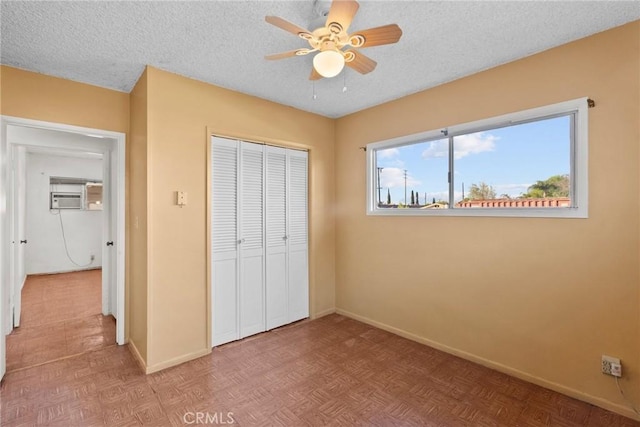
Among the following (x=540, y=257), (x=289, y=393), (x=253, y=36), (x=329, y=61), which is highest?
(x=253, y=36)

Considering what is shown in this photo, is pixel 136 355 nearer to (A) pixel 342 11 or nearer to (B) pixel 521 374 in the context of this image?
(A) pixel 342 11

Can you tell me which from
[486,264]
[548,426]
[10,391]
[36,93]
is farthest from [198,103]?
[548,426]

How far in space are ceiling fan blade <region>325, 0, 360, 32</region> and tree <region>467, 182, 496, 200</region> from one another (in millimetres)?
1899

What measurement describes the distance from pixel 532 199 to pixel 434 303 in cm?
128

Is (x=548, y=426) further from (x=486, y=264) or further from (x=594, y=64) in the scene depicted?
(x=594, y=64)

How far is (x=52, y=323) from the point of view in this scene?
11.7ft

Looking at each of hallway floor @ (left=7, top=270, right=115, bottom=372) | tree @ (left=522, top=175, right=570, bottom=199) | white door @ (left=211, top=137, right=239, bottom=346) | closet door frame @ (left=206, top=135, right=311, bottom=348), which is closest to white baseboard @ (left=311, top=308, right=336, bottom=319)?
closet door frame @ (left=206, top=135, right=311, bottom=348)

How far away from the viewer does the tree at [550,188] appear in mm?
2275

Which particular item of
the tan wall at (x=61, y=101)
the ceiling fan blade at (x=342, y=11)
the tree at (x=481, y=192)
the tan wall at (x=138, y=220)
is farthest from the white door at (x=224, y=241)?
the tree at (x=481, y=192)

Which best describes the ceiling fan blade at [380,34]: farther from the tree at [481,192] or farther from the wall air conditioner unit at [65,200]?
the wall air conditioner unit at [65,200]

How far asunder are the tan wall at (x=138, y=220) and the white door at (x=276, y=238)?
47.7 inches

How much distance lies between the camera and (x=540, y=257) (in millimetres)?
2338

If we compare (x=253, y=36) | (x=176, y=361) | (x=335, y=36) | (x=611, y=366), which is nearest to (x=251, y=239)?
(x=176, y=361)

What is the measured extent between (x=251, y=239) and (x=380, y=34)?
2.32 metres
